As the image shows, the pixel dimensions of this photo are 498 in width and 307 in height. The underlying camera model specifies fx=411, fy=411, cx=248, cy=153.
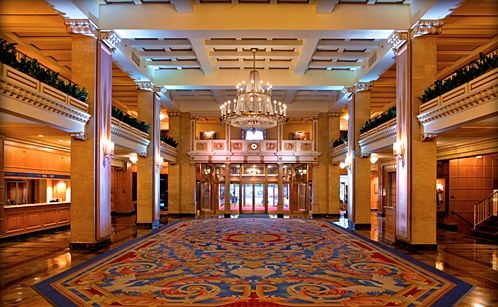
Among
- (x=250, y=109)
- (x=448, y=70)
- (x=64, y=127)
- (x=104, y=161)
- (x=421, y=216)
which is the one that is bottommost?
(x=421, y=216)

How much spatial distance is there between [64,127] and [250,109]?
236 inches

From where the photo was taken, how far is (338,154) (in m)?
19.2

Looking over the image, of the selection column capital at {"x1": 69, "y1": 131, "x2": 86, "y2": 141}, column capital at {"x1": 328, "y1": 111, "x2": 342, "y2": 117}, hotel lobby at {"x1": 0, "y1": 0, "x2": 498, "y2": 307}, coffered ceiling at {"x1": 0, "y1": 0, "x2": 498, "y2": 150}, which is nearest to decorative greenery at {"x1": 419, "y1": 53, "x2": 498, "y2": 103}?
hotel lobby at {"x1": 0, "y1": 0, "x2": 498, "y2": 307}

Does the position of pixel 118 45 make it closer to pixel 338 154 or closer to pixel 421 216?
pixel 421 216

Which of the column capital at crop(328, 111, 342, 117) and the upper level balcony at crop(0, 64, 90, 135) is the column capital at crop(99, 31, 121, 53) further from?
the column capital at crop(328, 111, 342, 117)

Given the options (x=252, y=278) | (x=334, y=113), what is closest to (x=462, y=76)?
(x=252, y=278)

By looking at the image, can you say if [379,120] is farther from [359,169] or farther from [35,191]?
[35,191]

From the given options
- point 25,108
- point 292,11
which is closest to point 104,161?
point 25,108

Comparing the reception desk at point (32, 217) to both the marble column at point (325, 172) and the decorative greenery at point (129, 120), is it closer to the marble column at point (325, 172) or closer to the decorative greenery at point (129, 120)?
the decorative greenery at point (129, 120)

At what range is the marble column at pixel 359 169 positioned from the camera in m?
15.2

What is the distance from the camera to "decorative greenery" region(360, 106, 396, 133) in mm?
12250

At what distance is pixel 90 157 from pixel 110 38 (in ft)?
10.0

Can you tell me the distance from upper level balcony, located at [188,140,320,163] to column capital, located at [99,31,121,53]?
11.0 meters

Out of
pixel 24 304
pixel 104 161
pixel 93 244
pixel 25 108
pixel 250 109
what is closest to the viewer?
pixel 24 304
